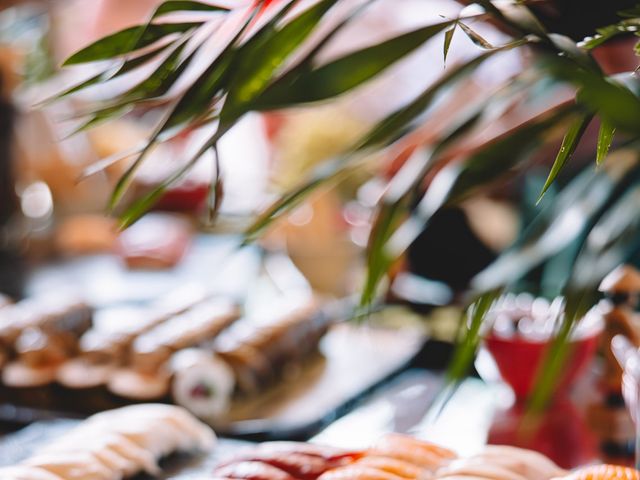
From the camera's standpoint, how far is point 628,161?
0.53 meters

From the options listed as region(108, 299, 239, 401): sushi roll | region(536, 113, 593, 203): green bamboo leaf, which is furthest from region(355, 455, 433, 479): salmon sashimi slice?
region(108, 299, 239, 401): sushi roll

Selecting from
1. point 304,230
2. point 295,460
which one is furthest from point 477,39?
point 304,230

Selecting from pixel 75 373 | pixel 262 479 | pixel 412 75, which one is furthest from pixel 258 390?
pixel 412 75

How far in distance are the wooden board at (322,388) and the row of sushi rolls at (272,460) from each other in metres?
0.22

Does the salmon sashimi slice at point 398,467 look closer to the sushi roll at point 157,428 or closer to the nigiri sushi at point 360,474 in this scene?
the nigiri sushi at point 360,474

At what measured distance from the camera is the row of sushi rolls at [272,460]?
0.74 metres

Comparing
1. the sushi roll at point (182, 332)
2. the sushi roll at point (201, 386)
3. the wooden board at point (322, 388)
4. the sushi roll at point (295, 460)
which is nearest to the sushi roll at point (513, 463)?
the sushi roll at point (295, 460)

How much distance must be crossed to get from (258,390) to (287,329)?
0.17m

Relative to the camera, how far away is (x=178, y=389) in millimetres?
1330

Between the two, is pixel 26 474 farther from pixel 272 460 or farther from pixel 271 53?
pixel 271 53

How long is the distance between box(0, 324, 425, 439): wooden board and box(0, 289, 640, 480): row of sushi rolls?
32mm

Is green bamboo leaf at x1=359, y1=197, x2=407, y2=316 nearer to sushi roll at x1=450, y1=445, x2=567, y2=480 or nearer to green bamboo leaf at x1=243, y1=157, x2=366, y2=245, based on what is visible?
green bamboo leaf at x1=243, y1=157, x2=366, y2=245

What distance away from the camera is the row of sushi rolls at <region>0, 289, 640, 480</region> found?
79cm

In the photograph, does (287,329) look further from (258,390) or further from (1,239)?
(1,239)
